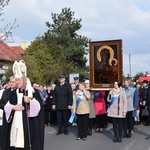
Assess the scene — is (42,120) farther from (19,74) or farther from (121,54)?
(121,54)

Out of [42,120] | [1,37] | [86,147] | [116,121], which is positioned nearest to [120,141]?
[116,121]

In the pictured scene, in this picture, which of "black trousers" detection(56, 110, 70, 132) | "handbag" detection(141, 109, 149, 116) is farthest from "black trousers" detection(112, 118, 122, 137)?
"handbag" detection(141, 109, 149, 116)

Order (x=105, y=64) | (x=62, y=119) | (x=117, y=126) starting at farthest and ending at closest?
(x=62, y=119) → (x=105, y=64) → (x=117, y=126)

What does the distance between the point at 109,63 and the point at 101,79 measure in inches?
23.7

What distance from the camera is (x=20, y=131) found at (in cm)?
583

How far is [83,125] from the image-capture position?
35.0 feet

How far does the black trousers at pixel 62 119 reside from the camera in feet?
38.5

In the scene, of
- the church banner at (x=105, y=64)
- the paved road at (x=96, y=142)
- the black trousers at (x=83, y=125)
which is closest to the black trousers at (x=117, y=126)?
the paved road at (x=96, y=142)

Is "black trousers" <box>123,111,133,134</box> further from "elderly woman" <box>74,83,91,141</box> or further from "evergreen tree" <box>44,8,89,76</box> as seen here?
"evergreen tree" <box>44,8,89,76</box>

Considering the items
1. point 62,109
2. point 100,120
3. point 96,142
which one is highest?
point 62,109

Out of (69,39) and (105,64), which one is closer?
(105,64)

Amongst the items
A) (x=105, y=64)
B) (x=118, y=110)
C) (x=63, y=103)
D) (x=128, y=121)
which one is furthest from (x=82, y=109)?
(x=105, y=64)

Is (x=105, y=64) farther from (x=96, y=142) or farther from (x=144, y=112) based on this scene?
(x=144, y=112)

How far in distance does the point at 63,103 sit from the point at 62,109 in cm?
20
